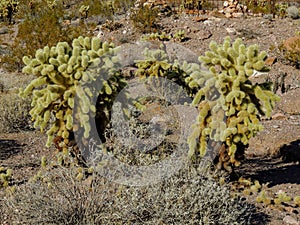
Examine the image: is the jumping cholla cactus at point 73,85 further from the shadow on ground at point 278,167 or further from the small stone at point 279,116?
the small stone at point 279,116

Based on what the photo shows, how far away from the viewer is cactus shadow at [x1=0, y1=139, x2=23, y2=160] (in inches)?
284

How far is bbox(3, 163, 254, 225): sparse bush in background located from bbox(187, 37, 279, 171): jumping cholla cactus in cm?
87

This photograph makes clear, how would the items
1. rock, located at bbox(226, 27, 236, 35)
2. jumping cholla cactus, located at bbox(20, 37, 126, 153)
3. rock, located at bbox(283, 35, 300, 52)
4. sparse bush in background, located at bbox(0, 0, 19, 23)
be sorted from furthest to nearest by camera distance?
1. sparse bush in background, located at bbox(0, 0, 19, 23)
2. rock, located at bbox(226, 27, 236, 35)
3. rock, located at bbox(283, 35, 300, 52)
4. jumping cholla cactus, located at bbox(20, 37, 126, 153)

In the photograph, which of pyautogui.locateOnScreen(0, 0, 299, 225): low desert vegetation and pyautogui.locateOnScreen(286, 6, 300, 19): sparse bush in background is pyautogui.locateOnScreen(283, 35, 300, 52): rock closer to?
pyautogui.locateOnScreen(286, 6, 300, 19): sparse bush in background

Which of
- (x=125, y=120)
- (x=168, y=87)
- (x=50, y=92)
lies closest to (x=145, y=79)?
(x=168, y=87)

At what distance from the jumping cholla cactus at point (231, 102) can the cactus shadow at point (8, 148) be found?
3.08 meters

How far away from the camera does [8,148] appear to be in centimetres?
752

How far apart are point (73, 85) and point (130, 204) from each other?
194 centimetres

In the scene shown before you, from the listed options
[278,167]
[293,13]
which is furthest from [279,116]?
[293,13]

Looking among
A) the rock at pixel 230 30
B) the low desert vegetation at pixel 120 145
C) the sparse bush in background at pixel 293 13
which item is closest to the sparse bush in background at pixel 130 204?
the low desert vegetation at pixel 120 145

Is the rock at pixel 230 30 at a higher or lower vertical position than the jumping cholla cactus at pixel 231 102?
lower

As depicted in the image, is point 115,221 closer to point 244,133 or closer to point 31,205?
point 31,205

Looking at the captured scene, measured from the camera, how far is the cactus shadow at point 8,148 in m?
7.21

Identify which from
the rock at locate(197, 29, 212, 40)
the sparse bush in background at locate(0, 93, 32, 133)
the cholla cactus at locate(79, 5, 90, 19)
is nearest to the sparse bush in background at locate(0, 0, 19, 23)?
the cholla cactus at locate(79, 5, 90, 19)
